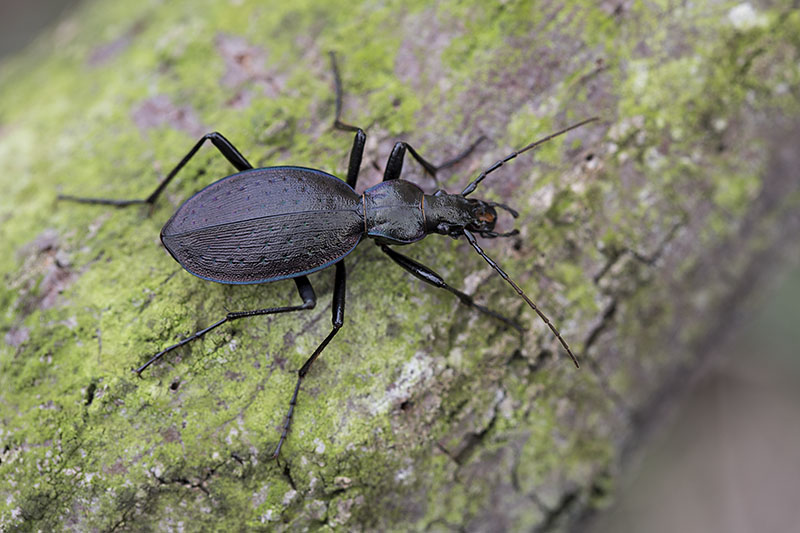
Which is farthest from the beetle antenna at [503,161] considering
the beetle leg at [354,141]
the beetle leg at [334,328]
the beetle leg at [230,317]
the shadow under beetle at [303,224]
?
the beetle leg at [230,317]

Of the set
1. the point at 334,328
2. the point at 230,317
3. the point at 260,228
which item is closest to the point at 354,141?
the point at 260,228

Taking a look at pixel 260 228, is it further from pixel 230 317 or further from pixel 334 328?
pixel 334 328

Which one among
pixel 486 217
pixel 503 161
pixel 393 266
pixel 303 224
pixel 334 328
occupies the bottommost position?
pixel 334 328

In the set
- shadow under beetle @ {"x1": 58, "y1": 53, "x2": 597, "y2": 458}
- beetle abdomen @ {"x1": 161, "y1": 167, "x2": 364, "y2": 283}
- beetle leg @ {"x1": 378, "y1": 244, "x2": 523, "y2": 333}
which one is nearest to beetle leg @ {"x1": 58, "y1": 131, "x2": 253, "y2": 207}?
shadow under beetle @ {"x1": 58, "y1": 53, "x2": 597, "y2": 458}

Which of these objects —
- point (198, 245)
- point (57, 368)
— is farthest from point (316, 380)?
point (57, 368)

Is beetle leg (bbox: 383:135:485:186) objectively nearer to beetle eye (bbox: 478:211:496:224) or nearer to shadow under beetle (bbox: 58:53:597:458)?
shadow under beetle (bbox: 58:53:597:458)

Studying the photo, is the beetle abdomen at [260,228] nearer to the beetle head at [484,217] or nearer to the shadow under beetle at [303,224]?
the shadow under beetle at [303,224]

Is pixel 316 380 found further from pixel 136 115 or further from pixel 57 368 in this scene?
pixel 136 115
